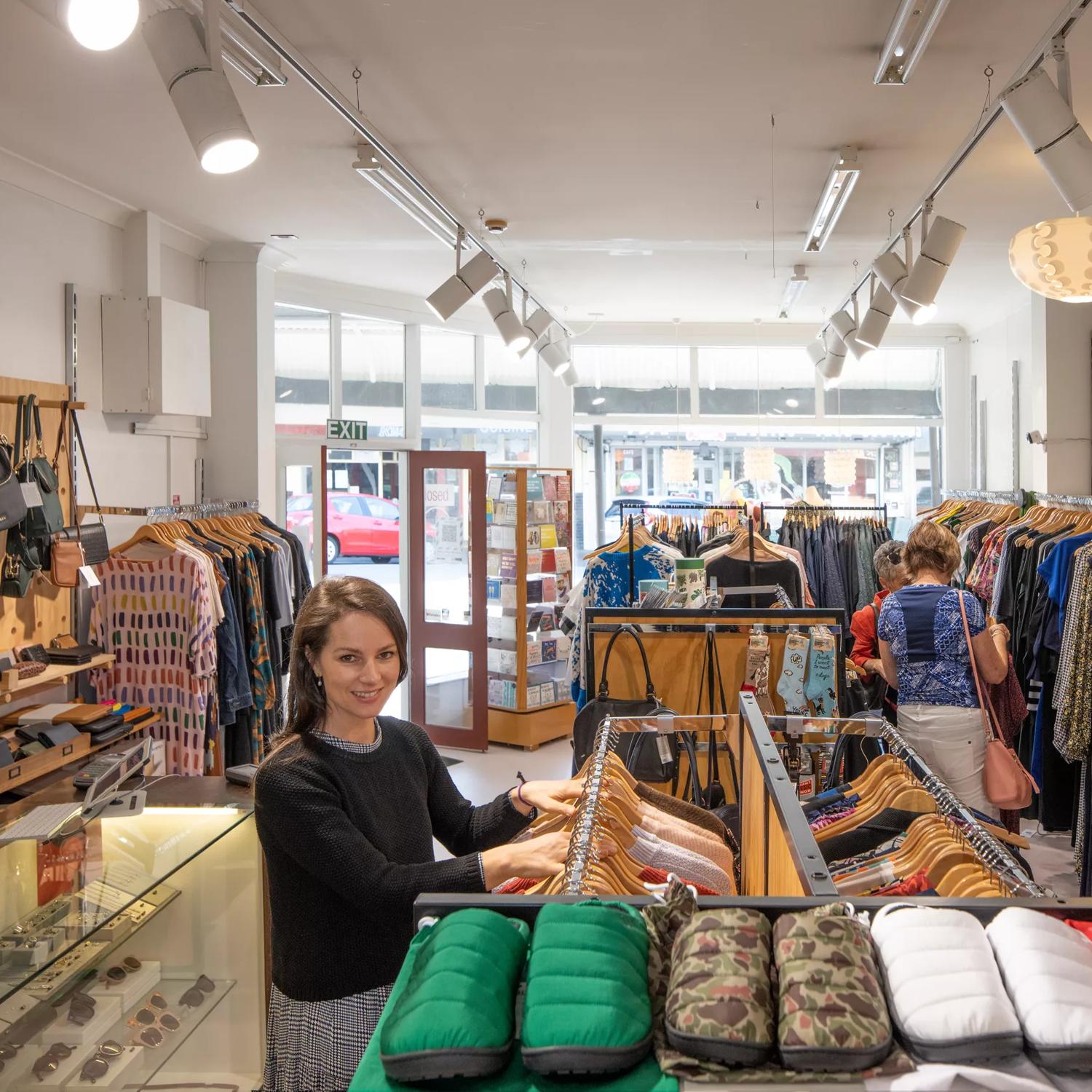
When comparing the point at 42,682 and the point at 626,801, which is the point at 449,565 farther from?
the point at 626,801

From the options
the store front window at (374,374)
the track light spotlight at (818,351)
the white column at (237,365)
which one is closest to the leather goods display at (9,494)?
the white column at (237,365)

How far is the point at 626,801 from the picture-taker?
217 cm

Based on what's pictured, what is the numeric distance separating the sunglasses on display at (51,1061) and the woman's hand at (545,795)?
104cm

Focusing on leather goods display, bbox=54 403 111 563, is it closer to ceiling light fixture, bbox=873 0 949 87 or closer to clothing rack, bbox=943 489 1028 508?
ceiling light fixture, bbox=873 0 949 87

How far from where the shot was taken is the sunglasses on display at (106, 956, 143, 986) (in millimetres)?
2207

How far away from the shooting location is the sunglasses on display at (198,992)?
2.66 metres

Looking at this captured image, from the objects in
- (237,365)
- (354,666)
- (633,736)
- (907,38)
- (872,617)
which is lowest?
(633,736)

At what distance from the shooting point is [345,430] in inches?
324

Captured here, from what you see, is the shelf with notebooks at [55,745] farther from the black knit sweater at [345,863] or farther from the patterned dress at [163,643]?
the black knit sweater at [345,863]

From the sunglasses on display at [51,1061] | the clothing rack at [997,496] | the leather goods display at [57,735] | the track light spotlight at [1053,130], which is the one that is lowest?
the sunglasses on display at [51,1061]

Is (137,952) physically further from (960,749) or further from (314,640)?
(960,749)

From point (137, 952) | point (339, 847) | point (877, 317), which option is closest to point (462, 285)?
point (877, 317)

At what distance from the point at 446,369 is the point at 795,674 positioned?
21.9ft

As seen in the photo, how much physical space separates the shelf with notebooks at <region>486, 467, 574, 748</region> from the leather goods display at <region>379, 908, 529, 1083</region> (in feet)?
21.4
